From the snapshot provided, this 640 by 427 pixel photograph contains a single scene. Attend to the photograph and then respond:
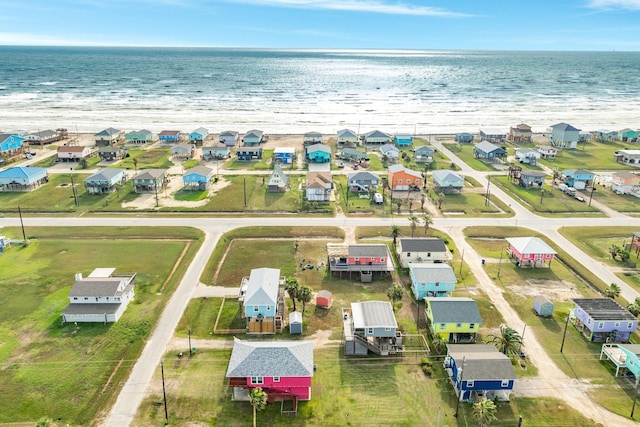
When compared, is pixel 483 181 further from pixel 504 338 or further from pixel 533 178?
pixel 504 338

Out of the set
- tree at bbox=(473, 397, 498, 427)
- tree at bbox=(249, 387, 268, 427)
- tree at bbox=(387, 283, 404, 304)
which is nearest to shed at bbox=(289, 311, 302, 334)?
tree at bbox=(387, 283, 404, 304)

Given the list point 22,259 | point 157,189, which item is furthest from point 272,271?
point 157,189

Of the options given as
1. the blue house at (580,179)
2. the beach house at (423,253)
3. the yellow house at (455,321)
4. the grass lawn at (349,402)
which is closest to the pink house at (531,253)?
the beach house at (423,253)

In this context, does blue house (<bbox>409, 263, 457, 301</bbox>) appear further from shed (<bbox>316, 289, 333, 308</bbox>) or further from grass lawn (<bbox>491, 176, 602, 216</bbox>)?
grass lawn (<bbox>491, 176, 602, 216</bbox>)

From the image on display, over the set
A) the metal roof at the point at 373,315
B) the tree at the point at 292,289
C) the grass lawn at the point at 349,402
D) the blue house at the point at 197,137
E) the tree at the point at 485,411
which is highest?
the blue house at the point at 197,137

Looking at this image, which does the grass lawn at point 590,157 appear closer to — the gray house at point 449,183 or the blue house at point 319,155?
the gray house at point 449,183
